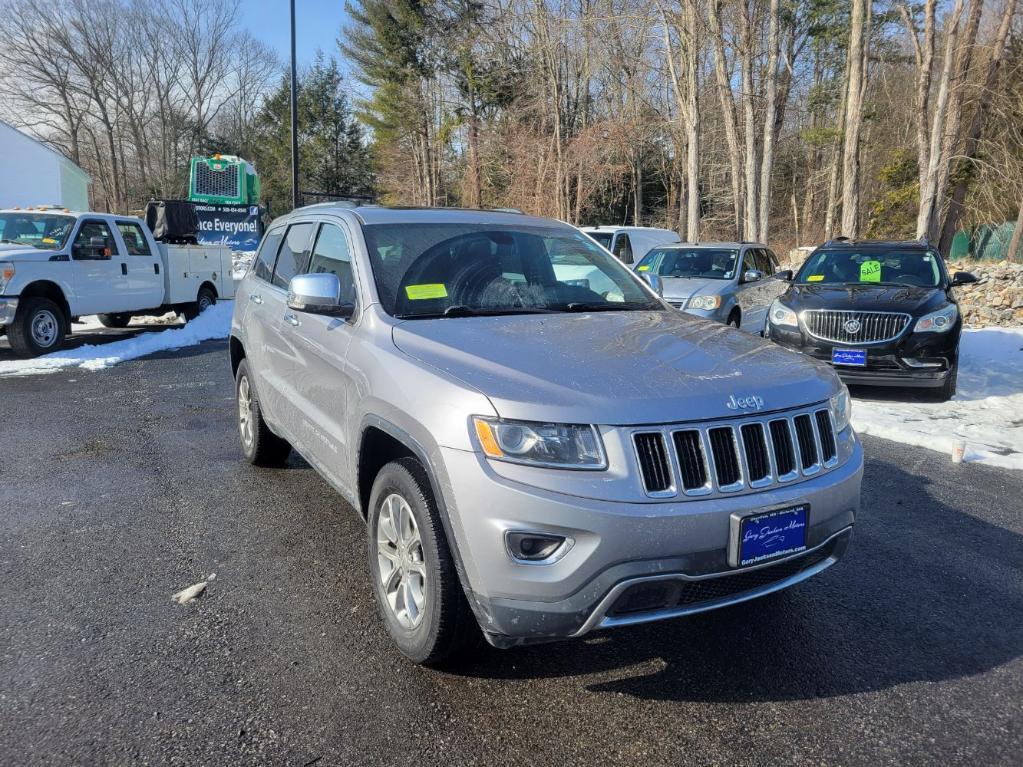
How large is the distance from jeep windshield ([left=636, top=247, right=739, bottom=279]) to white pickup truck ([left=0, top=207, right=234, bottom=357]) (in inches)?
320

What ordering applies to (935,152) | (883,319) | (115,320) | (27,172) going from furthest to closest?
(27,172)
(935,152)
(115,320)
(883,319)

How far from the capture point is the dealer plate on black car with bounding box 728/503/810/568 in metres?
2.51

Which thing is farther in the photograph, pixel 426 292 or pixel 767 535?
pixel 426 292

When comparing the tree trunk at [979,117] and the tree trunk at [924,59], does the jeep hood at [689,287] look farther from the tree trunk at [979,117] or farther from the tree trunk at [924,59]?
the tree trunk at [979,117]

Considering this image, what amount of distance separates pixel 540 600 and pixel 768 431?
1009 mm

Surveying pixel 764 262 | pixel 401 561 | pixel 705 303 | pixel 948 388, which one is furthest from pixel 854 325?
pixel 401 561

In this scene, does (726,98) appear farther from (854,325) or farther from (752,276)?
(854,325)

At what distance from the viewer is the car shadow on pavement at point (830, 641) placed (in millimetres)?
2896

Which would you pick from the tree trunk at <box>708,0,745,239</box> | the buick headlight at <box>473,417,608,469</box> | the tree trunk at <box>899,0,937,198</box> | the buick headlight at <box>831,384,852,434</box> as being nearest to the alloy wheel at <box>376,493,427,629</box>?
the buick headlight at <box>473,417,608,469</box>

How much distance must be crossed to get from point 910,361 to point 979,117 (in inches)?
697

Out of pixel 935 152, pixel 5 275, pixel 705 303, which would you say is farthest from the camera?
pixel 935 152

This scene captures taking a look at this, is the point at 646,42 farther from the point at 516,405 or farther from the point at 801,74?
the point at 516,405

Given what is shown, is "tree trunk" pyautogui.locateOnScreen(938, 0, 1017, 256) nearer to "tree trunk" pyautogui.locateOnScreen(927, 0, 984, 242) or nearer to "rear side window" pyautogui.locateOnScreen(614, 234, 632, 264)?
"tree trunk" pyautogui.locateOnScreen(927, 0, 984, 242)

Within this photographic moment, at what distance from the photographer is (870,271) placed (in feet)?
31.0
